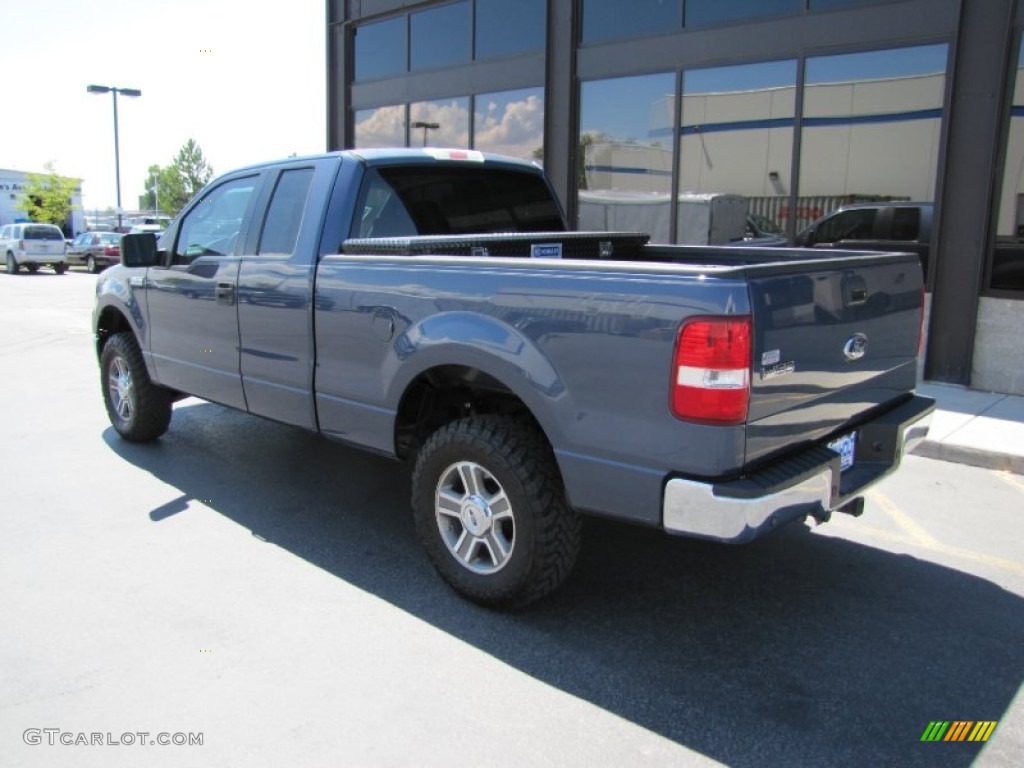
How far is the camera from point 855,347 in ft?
11.0

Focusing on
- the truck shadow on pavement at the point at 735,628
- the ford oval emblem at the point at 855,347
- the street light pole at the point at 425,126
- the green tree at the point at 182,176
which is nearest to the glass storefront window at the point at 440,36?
the street light pole at the point at 425,126

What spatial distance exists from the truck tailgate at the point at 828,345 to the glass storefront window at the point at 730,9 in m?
6.19

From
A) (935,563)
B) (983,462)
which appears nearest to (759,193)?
(983,462)

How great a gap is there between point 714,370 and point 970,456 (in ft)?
13.9

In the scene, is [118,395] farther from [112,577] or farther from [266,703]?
[266,703]

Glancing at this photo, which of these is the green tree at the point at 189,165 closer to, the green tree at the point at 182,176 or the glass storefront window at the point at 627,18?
the green tree at the point at 182,176

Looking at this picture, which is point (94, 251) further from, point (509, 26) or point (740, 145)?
point (740, 145)

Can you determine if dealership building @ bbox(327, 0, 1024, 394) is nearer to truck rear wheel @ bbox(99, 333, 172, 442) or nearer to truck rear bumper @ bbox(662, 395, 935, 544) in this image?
truck rear bumper @ bbox(662, 395, 935, 544)

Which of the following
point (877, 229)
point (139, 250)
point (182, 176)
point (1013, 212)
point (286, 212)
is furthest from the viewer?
point (182, 176)

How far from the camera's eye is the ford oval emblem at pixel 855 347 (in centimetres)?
331

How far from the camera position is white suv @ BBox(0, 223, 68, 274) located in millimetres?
27562

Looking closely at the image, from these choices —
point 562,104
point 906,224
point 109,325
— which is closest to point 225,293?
point 109,325

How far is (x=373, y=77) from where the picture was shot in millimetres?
13938

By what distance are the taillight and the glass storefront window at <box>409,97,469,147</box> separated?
1044cm
